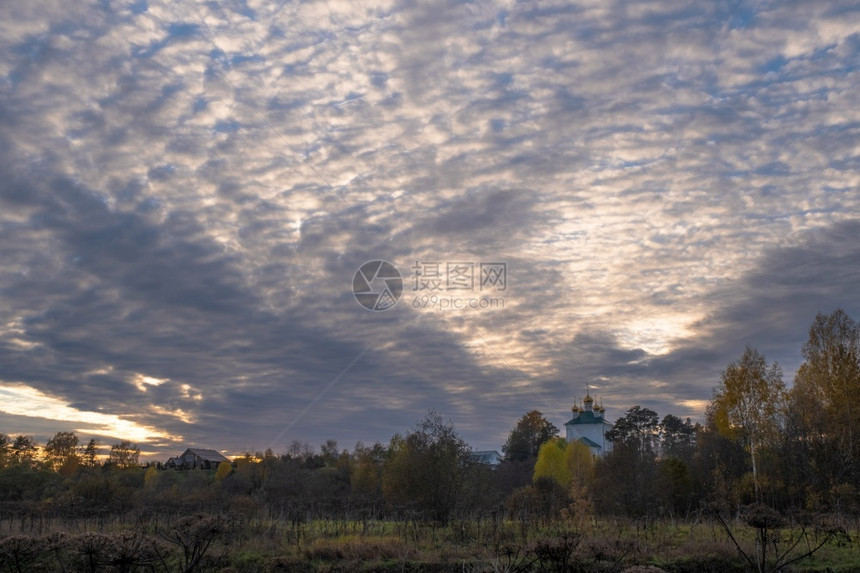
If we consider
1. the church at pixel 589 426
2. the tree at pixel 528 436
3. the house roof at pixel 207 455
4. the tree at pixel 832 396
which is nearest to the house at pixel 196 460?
the house roof at pixel 207 455

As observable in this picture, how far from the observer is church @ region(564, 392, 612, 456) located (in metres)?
110

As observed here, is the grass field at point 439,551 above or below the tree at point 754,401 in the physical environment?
below

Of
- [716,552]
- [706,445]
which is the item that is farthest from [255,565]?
[706,445]

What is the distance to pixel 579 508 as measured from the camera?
32719mm

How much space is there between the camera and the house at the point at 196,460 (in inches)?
4422

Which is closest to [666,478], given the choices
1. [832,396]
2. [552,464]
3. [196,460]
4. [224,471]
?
[832,396]

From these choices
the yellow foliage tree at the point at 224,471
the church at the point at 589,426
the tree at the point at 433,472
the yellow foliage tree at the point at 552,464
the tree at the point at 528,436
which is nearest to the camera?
the tree at the point at 433,472

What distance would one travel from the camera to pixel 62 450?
83625 mm

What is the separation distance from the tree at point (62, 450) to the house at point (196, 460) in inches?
1029

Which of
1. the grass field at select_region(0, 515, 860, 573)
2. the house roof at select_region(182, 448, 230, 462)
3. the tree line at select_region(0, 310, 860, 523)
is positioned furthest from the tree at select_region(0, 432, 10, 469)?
the grass field at select_region(0, 515, 860, 573)

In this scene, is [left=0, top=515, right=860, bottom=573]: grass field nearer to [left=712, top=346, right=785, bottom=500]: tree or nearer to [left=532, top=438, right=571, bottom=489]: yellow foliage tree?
[left=712, top=346, right=785, bottom=500]: tree

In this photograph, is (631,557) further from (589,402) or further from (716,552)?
(589,402)

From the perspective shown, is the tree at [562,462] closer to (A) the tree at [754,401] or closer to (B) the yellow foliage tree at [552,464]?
(B) the yellow foliage tree at [552,464]

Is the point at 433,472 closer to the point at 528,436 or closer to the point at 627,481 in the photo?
the point at 627,481
